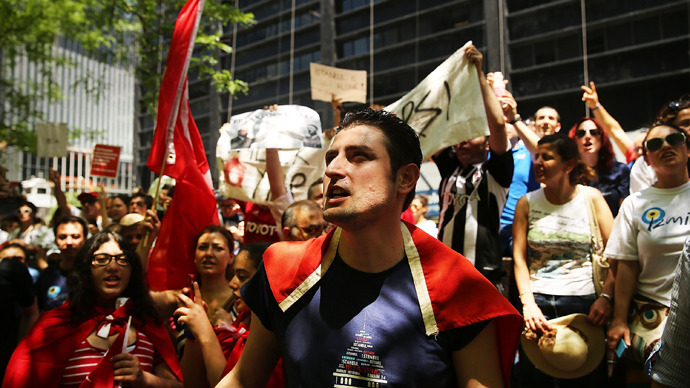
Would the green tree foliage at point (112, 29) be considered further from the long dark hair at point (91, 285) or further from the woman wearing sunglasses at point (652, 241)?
the woman wearing sunglasses at point (652, 241)

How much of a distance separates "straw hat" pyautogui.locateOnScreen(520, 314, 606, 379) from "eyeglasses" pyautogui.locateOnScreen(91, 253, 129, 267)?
2.26 metres

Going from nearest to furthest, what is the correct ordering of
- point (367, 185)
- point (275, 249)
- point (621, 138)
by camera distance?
1. point (367, 185)
2. point (275, 249)
3. point (621, 138)

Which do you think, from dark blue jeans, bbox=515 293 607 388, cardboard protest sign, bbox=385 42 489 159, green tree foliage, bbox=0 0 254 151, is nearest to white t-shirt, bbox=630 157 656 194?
dark blue jeans, bbox=515 293 607 388

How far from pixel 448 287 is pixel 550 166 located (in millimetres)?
2009

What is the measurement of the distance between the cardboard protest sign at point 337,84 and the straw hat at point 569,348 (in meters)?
3.05

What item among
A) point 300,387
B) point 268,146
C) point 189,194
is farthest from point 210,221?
point 300,387

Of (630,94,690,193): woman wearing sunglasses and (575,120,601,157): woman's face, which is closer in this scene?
(630,94,690,193): woman wearing sunglasses

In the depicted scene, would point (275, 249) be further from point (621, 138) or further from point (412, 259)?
point (621, 138)

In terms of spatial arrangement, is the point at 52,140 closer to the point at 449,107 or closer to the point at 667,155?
the point at 449,107

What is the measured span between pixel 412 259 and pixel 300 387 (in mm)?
493

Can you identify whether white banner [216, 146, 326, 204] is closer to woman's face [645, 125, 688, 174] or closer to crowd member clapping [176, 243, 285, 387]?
crowd member clapping [176, 243, 285, 387]

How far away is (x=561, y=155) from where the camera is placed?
128 inches

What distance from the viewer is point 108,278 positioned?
2.94 meters

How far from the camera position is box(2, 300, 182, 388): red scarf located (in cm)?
263
